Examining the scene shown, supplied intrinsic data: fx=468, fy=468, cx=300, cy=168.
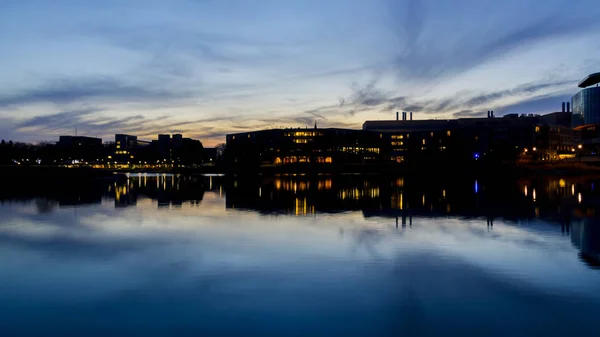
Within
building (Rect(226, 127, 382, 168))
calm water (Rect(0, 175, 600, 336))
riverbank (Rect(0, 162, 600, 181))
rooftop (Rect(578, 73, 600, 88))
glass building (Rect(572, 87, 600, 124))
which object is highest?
rooftop (Rect(578, 73, 600, 88))

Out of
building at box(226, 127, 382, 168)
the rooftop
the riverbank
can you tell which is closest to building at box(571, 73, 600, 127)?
the rooftop

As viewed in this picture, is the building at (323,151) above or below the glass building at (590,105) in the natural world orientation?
below

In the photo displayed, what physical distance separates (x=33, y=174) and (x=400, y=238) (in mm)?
71187

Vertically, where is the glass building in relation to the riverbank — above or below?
above

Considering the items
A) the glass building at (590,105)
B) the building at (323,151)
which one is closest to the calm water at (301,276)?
the building at (323,151)

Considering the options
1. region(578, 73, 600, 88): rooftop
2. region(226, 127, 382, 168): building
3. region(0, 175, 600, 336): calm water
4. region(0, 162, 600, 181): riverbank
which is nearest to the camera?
region(0, 175, 600, 336): calm water

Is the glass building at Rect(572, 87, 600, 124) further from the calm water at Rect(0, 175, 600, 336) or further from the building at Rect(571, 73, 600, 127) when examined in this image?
the calm water at Rect(0, 175, 600, 336)

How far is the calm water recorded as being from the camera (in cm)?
943

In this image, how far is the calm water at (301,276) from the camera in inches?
371

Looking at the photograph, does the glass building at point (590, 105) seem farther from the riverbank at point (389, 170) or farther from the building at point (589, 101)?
the riverbank at point (389, 170)

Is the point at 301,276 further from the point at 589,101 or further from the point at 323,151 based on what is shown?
the point at 323,151

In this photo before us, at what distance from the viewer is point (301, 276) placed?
12992 millimetres

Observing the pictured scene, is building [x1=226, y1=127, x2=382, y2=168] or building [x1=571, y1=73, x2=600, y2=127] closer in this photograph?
building [x1=571, y1=73, x2=600, y2=127]

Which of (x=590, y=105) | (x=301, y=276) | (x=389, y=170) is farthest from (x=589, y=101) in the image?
(x=301, y=276)
